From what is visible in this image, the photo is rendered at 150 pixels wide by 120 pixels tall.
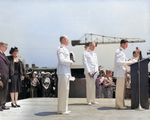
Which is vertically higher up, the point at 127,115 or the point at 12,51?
the point at 12,51

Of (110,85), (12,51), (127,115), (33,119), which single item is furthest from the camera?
(110,85)

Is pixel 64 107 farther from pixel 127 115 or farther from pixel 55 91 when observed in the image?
pixel 55 91

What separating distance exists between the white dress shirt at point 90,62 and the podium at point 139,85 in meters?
1.35

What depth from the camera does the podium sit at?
20.7 ft

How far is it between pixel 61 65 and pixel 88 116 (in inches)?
47.2

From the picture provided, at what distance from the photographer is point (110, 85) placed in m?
9.27

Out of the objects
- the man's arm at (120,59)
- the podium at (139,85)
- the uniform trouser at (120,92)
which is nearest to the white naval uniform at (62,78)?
the man's arm at (120,59)

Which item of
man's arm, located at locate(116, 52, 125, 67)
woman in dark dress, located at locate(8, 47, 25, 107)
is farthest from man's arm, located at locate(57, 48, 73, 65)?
woman in dark dress, located at locate(8, 47, 25, 107)

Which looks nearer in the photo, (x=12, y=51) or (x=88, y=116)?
(x=88, y=116)

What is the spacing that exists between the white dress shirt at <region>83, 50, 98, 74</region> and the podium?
135 cm

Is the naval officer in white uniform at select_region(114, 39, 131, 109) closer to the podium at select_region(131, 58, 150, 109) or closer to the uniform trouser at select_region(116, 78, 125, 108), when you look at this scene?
the uniform trouser at select_region(116, 78, 125, 108)

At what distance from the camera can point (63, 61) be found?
563cm

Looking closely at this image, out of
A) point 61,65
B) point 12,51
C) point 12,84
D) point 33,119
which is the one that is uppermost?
point 12,51

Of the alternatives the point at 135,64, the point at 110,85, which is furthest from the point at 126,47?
the point at 110,85
